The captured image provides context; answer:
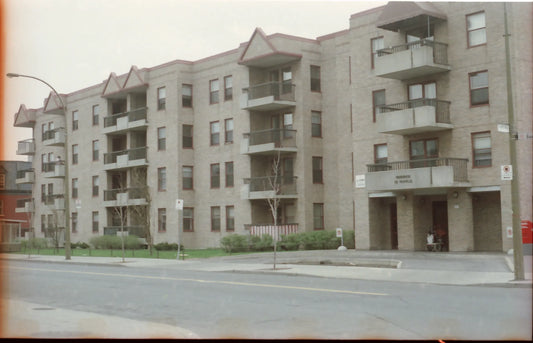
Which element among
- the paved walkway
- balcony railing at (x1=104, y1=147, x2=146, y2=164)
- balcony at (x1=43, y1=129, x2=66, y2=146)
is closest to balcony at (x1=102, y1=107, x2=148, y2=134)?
balcony railing at (x1=104, y1=147, x2=146, y2=164)

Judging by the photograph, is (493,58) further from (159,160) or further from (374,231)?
(159,160)

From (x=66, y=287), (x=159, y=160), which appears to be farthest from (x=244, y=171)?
(x=66, y=287)

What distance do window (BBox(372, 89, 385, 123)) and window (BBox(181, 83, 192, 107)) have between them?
17.1m

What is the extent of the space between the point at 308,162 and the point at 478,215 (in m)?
12.3

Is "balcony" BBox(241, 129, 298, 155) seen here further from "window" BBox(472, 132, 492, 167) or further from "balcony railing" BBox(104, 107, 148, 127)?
"window" BBox(472, 132, 492, 167)

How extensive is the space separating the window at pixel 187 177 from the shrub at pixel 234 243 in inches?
439

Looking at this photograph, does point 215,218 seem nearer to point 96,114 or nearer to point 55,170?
point 96,114

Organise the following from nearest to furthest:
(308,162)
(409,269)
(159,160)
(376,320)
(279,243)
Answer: (376,320) → (409,269) → (279,243) → (308,162) → (159,160)

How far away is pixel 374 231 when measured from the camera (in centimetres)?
3597

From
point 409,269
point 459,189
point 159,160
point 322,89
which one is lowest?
point 409,269

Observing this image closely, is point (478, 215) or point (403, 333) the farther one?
point (478, 215)

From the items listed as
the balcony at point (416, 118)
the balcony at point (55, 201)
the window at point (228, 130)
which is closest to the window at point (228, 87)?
the window at point (228, 130)

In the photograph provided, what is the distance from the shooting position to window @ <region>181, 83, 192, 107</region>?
4825 cm

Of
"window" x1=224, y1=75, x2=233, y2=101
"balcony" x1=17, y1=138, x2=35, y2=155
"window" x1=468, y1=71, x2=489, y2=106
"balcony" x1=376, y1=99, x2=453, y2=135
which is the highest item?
"window" x1=224, y1=75, x2=233, y2=101
